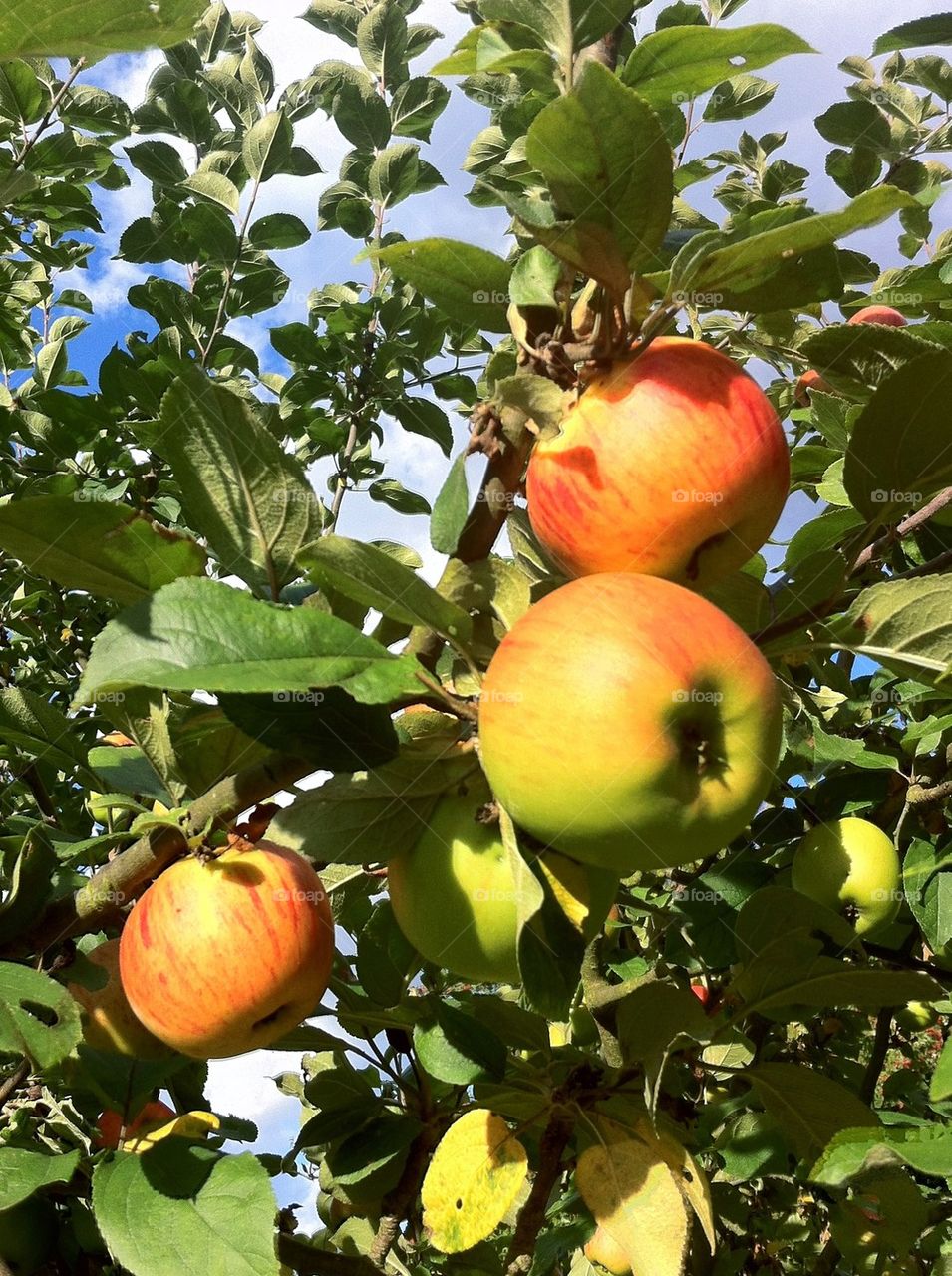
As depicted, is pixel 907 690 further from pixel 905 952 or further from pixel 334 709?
pixel 334 709

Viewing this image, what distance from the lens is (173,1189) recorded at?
1.49 metres

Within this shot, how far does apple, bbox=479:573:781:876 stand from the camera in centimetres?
96

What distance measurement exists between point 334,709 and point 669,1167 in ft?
3.09

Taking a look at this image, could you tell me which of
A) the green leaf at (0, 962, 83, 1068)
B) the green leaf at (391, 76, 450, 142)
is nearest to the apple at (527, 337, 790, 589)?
the green leaf at (0, 962, 83, 1068)

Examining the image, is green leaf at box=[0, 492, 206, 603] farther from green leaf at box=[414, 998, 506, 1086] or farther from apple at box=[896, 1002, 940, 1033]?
apple at box=[896, 1002, 940, 1033]

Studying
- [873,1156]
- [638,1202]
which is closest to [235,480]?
[873,1156]

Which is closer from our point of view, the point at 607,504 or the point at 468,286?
the point at 607,504

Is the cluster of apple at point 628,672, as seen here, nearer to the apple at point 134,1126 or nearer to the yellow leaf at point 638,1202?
the yellow leaf at point 638,1202

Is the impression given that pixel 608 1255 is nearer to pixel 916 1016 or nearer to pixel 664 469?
pixel 916 1016

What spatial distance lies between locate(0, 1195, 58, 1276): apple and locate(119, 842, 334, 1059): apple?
0.70 meters

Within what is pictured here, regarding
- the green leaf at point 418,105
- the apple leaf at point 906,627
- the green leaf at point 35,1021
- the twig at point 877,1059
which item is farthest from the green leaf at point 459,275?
the green leaf at point 418,105

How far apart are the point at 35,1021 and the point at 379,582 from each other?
2.20ft

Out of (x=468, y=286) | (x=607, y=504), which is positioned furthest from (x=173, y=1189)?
(x=468, y=286)

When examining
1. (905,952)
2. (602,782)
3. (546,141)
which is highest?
(546,141)
